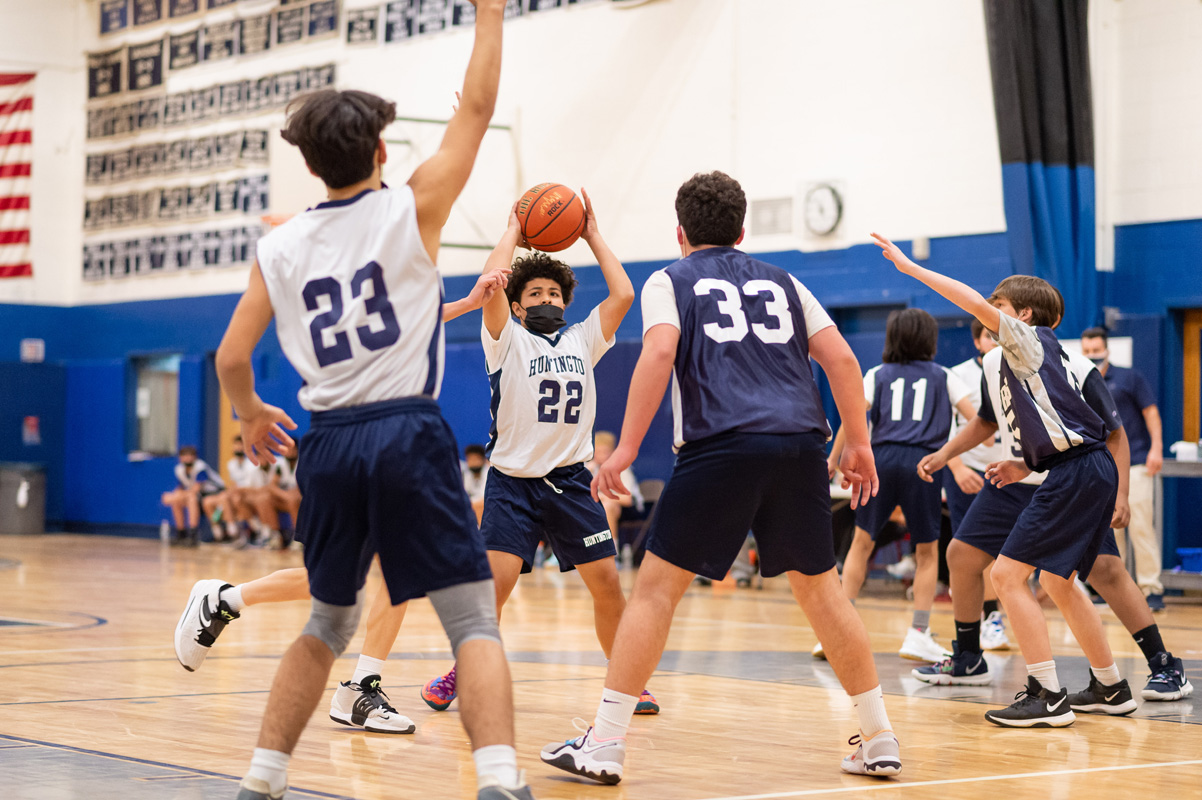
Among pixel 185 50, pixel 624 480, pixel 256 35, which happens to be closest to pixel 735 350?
pixel 624 480

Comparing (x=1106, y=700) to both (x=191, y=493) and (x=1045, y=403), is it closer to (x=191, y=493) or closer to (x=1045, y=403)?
(x=1045, y=403)

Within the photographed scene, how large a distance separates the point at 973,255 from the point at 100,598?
805 cm

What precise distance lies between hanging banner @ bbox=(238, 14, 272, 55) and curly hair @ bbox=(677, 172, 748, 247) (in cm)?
1723

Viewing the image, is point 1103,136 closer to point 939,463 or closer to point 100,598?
point 939,463

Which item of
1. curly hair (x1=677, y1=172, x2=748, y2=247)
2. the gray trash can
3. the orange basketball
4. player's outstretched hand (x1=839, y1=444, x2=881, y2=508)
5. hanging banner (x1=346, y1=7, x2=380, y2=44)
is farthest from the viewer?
the gray trash can

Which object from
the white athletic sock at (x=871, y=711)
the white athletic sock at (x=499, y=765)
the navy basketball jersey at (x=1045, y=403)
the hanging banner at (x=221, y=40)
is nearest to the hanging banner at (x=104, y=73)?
the hanging banner at (x=221, y=40)

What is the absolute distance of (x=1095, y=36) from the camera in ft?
42.1

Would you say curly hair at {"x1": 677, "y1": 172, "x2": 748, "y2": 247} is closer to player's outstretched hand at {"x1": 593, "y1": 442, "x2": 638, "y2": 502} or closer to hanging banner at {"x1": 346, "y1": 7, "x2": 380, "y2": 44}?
player's outstretched hand at {"x1": 593, "y1": 442, "x2": 638, "y2": 502}

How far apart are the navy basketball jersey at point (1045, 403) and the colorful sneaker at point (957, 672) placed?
1.51m

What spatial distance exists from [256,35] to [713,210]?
17.7m

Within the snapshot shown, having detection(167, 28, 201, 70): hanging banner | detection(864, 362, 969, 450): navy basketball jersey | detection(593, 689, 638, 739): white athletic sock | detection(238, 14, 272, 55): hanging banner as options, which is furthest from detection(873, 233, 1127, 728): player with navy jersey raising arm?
detection(167, 28, 201, 70): hanging banner

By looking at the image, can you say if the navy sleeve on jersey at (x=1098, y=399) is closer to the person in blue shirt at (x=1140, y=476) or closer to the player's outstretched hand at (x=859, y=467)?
the player's outstretched hand at (x=859, y=467)

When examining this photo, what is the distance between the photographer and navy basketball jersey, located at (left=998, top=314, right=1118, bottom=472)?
5.71 m

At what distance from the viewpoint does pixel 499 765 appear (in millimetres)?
3311
